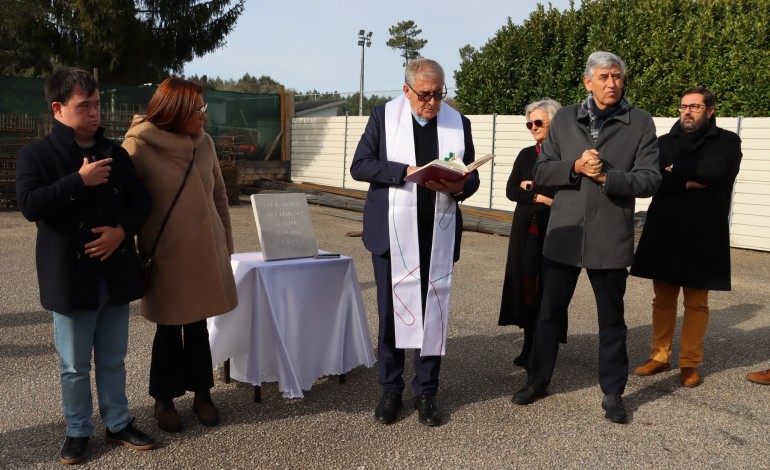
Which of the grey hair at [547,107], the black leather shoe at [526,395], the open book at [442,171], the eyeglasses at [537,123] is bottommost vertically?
the black leather shoe at [526,395]

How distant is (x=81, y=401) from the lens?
3.56m

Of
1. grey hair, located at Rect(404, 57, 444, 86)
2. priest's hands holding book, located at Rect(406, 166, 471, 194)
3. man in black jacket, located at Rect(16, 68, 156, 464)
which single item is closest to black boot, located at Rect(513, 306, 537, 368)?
priest's hands holding book, located at Rect(406, 166, 471, 194)

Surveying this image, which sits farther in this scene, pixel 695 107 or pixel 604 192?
pixel 695 107

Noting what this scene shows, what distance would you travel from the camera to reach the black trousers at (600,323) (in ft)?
14.4

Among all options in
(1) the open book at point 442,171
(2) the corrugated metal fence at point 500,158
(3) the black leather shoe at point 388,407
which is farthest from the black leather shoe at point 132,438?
(2) the corrugated metal fence at point 500,158

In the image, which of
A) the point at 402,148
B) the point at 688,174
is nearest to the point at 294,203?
the point at 402,148

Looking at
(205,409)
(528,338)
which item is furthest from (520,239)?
(205,409)

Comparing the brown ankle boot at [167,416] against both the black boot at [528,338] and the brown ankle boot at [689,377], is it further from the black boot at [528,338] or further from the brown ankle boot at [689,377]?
the brown ankle boot at [689,377]

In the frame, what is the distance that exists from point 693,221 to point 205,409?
348cm

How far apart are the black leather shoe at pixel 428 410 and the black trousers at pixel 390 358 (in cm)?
4

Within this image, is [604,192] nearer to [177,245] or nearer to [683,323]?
[683,323]

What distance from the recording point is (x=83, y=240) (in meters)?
3.44

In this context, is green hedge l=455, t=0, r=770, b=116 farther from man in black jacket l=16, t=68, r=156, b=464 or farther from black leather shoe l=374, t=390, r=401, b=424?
man in black jacket l=16, t=68, r=156, b=464

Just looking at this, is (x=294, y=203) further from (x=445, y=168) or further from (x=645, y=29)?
(x=645, y=29)
